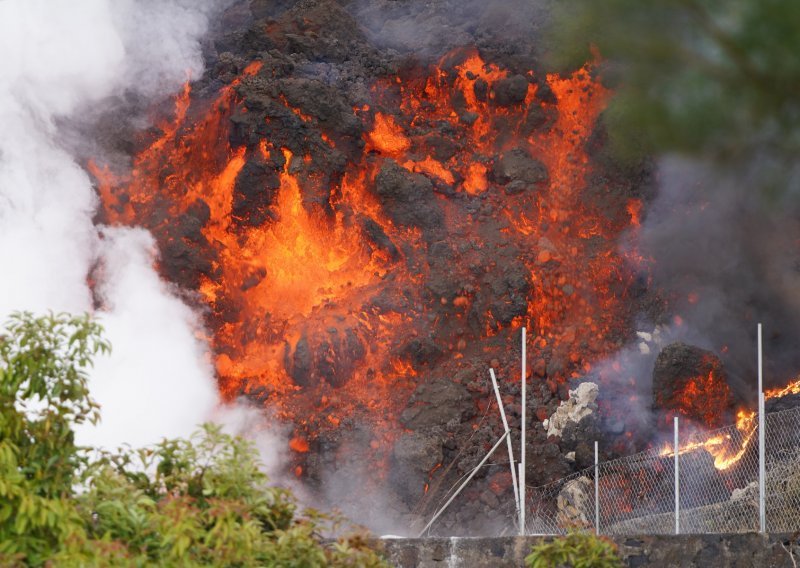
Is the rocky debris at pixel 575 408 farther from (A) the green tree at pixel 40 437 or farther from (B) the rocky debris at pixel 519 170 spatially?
(A) the green tree at pixel 40 437

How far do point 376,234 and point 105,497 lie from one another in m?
16.1

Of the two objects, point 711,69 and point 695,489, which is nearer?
point 711,69

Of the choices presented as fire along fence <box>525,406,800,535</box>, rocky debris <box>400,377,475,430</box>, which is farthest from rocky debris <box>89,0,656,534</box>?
fire along fence <box>525,406,800,535</box>

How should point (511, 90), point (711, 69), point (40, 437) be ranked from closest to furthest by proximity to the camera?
point (40, 437) → point (711, 69) → point (511, 90)

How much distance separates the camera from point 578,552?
24.2ft

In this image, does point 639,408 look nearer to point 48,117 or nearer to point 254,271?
point 254,271

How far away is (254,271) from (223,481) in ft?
52.0

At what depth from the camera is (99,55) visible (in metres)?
21.7

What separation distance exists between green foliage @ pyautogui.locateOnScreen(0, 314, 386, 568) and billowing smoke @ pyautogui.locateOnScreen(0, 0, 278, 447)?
13.2 m

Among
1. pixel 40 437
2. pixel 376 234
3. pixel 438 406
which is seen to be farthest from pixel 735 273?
pixel 40 437

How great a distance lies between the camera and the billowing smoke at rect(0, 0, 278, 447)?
19.1 m

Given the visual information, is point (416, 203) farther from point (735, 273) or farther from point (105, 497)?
point (105, 497)

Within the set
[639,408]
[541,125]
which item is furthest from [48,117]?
[639,408]

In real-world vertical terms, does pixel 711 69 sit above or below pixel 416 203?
below
